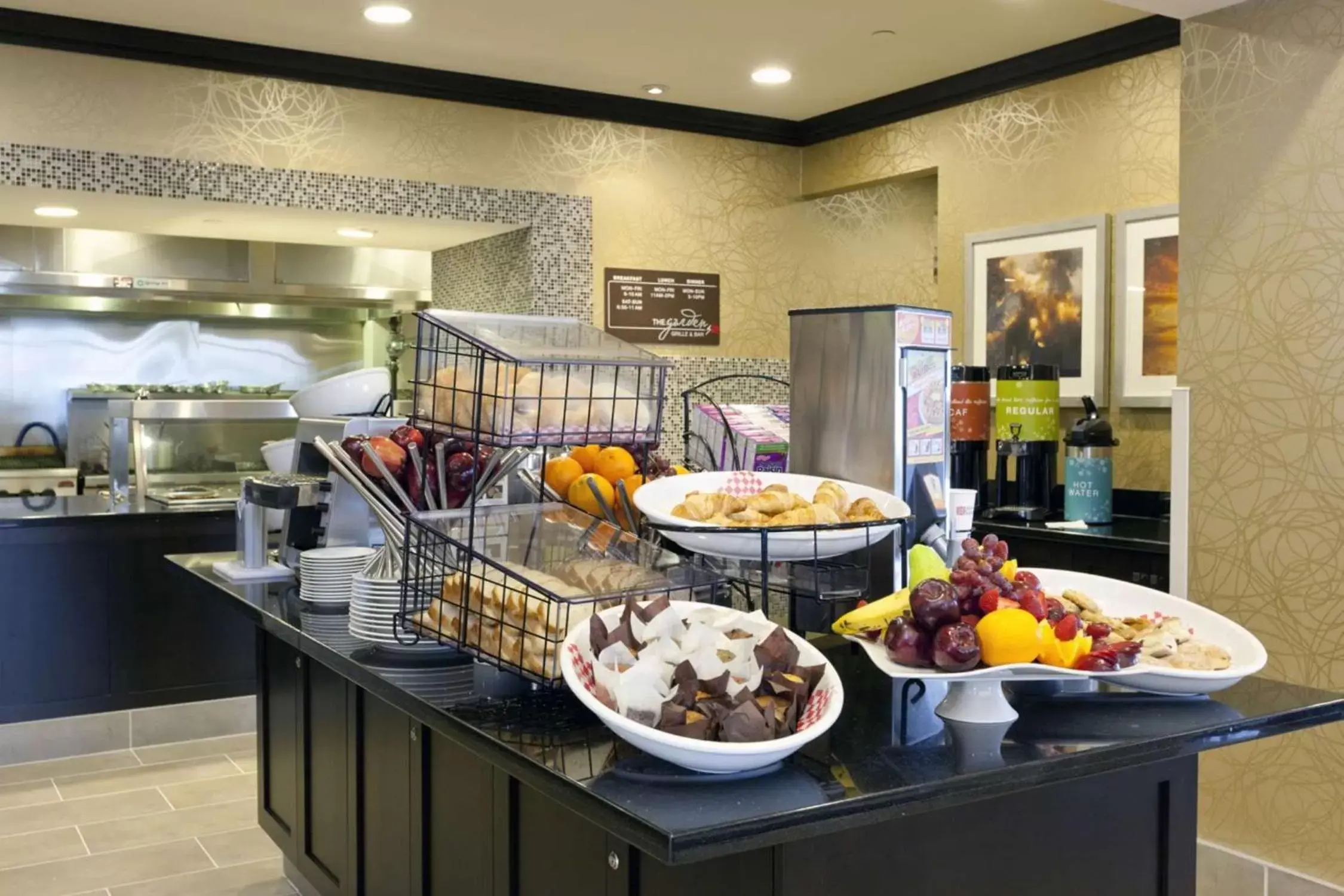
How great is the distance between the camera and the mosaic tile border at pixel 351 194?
4527 millimetres

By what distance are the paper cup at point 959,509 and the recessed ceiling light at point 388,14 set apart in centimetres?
289

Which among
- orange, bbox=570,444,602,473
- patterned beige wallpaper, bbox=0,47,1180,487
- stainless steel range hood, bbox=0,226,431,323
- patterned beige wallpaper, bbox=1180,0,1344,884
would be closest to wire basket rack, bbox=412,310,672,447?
orange, bbox=570,444,602,473

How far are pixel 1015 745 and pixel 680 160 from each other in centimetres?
465

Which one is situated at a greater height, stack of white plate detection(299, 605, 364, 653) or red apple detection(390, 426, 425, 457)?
red apple detection(390, 426, 425, 457)

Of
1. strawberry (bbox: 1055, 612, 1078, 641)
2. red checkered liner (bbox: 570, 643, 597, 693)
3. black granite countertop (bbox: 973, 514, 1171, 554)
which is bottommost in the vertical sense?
black granite countertop (bbox: 973, 514, 1171, 554)

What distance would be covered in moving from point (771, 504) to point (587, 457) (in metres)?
0.65

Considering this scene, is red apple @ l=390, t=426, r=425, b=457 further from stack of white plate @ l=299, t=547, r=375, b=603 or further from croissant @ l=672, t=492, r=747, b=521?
croissant @ l=672, t=492, r=747, b=521

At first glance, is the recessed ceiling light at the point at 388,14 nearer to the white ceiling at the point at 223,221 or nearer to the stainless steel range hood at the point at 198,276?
the white ceiling at the point at 223,221

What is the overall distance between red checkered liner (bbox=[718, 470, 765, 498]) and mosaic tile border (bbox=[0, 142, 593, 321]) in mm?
3219

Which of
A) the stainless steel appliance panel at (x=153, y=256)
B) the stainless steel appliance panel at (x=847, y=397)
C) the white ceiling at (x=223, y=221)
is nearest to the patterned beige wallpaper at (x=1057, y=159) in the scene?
the white ceiling at (x=223, y=221)

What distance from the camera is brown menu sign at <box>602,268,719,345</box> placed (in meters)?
5.71

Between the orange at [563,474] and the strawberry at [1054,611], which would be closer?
the strawberry at [1054,611]

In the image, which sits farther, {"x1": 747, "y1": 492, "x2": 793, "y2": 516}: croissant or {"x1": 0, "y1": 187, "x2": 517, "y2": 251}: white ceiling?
{"x1": 0, "y1": 187, "x2": 517, "y2": 251}: white ceiling

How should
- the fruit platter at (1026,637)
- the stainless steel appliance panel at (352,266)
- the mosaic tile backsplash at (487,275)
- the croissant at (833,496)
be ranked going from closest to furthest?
the fruit platter at (1026,637), the croissant at (833,496), the mosaic tile backsplash at (487,275), the stainless steel appliance panel at (352,266)
